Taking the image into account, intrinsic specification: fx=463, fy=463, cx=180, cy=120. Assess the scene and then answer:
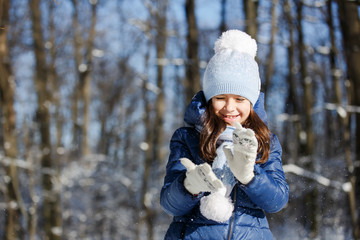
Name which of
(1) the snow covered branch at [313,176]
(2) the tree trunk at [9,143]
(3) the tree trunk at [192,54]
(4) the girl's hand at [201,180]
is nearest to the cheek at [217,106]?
(4) the girl's hand at [201,180]

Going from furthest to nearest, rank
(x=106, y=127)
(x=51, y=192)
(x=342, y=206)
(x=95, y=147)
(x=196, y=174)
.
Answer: (x=95, y=147), (x=106, y=127), (x=51, y=192), (x=342, y=206), (x=196, y=174)

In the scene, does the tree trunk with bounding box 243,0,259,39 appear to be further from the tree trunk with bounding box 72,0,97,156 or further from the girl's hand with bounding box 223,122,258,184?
the girl's hand with bounding box 223,122,258,184

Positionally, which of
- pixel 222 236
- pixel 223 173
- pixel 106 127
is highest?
pixel 223 173

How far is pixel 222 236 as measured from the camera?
1905 mm

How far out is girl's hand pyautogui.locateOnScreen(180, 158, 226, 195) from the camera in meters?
1.68

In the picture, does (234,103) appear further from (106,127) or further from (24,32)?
(106,127)

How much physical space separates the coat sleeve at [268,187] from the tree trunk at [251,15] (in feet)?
20.0

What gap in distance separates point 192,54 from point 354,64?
3662 millimetres

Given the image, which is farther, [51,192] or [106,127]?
[106,127]

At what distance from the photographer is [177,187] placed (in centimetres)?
186

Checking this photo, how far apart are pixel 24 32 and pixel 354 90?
7.51 m

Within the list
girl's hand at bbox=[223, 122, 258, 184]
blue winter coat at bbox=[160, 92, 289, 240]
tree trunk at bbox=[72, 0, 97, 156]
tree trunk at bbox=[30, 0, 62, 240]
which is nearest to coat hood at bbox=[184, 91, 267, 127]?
blue winter coat at bbox=[160, 92, 289, 240]

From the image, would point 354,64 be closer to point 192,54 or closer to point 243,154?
point 192,54

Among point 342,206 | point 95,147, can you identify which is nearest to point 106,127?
point 95,147
